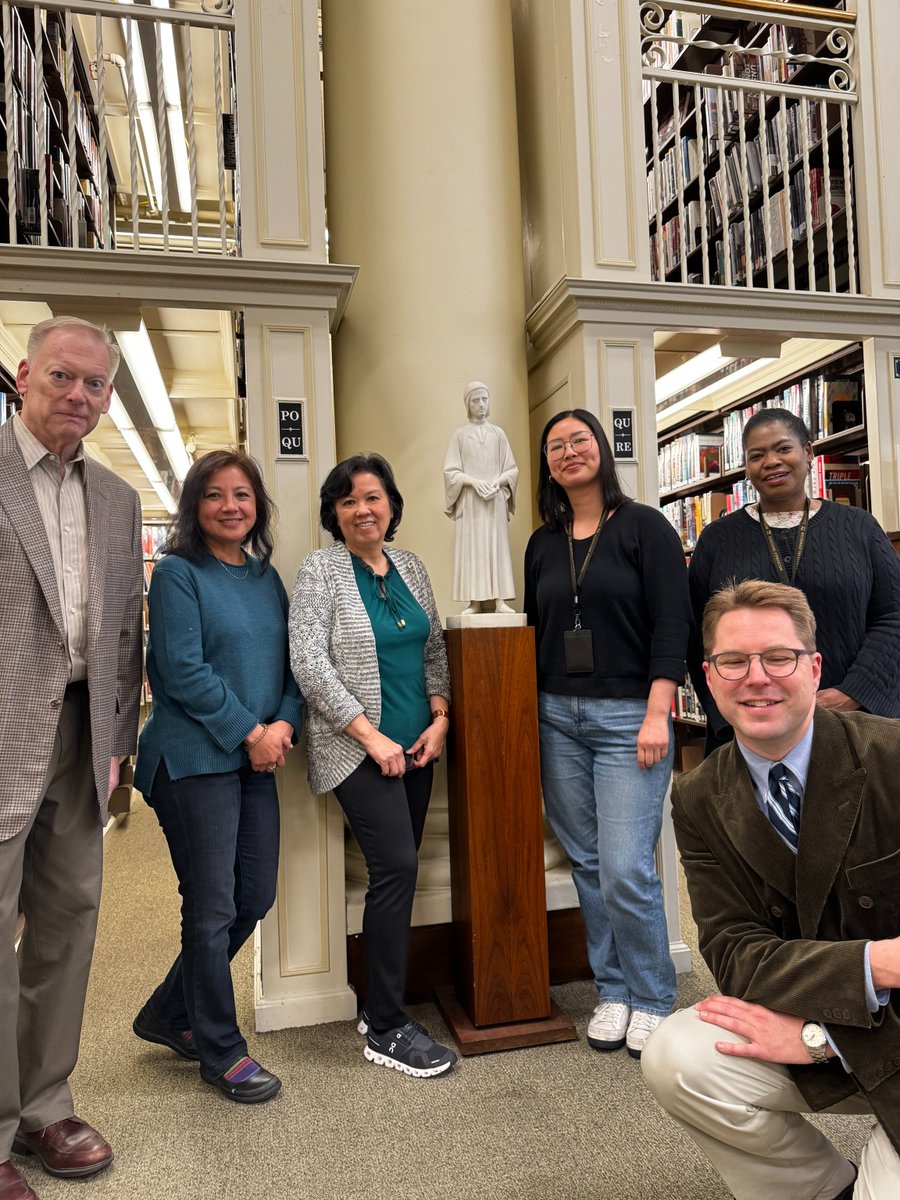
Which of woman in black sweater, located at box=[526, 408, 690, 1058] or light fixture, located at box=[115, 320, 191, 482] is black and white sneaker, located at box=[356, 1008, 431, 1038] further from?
light fixture, located at box=[115, 320, 191, 482]

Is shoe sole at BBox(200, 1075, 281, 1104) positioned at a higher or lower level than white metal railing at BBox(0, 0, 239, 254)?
lower

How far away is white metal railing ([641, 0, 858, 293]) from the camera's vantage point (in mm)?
3070

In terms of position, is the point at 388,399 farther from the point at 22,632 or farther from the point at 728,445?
the point at 728,445

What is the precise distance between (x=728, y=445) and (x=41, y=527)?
4103mm

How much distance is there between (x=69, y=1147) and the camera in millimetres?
1802

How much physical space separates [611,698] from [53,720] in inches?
50.6

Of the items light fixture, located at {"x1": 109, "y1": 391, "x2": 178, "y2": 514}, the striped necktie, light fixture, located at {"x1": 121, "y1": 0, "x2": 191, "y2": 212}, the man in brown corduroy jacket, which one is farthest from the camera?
light fixture, located at {"x1": 109, "y1": 391, "x2": 178, "y2": 514}

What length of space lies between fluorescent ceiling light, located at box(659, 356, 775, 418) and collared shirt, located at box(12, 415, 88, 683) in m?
3.34

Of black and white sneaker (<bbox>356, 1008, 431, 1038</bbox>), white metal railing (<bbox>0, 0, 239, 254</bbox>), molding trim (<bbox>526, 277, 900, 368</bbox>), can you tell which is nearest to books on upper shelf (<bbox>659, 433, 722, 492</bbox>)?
molding trim (<bbox>526, 277, 900, 368</bbox>)

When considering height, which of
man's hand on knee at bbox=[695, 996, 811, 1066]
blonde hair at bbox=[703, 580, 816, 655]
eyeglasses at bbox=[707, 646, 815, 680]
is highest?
blonde hair at bbox=[703, 580, 816, 655]

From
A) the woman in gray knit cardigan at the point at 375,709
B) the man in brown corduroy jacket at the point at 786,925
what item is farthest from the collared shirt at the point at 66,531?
the man in brown corduroy jacket at the point at 786,925

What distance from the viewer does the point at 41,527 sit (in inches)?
69.8

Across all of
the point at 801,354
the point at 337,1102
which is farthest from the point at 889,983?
the point at 801,354

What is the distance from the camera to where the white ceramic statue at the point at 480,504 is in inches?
94.7
